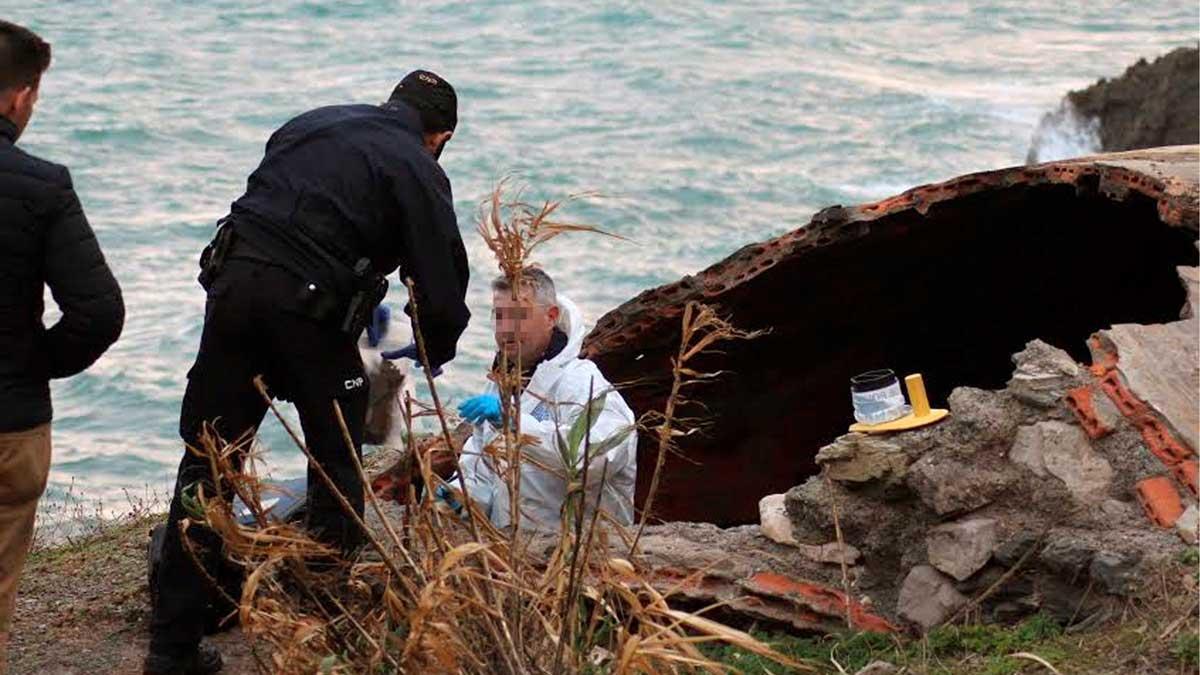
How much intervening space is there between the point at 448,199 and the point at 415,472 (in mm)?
814

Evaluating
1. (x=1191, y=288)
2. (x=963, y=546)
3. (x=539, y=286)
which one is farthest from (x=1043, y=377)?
(x=539, y=286)

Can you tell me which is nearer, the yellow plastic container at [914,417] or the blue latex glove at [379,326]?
the yellow plastic container at [914,417]

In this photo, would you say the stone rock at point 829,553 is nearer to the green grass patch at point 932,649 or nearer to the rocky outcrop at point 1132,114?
the green grass patch at point 932,649

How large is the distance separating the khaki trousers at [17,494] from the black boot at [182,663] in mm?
496

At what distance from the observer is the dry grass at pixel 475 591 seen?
4.20 meters

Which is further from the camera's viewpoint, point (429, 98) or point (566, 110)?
point (566, 110)

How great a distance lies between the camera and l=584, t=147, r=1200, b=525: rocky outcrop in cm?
698

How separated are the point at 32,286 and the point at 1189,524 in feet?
10.0

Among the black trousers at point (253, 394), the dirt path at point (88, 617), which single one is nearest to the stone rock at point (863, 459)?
the black trousers at point (253, 394)

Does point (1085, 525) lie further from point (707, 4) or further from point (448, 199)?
point (707, 4)

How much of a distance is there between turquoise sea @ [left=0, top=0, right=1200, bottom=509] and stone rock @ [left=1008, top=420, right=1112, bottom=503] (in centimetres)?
1033

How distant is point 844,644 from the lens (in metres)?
5.34

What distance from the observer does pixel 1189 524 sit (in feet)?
16.5

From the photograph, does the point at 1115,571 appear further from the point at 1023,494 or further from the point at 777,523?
the point at 777,523
